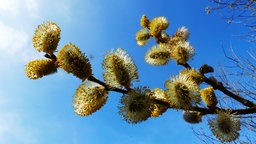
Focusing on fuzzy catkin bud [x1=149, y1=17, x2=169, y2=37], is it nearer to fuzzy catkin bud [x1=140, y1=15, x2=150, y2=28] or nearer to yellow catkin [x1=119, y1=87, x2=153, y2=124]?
fuzzy catkin bud [x1=140, y1=15, x2=150, y2=28]

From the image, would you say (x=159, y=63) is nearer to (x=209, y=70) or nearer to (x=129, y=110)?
(x=209, y=70)

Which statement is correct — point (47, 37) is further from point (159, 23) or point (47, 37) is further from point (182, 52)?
point (159, 23)

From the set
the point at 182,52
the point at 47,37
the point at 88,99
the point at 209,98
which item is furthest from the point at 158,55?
the point at 47,37

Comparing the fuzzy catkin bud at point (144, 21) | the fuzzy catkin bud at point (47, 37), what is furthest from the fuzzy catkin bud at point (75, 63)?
the fuzzy catkin bud at point (144, 21)

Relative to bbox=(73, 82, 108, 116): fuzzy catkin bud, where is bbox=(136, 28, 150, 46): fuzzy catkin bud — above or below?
above

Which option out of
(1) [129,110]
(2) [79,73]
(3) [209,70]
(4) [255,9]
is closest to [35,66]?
(2) [79,73]

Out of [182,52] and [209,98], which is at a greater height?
[182,52]

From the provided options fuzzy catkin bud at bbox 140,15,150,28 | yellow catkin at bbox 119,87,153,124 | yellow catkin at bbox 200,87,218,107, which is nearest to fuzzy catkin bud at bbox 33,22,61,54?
yellow catkin at bbox 119,87,153,124

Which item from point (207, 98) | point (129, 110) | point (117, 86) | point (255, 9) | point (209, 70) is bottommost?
point (129, 110)

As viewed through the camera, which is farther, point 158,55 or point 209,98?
point 158,55
